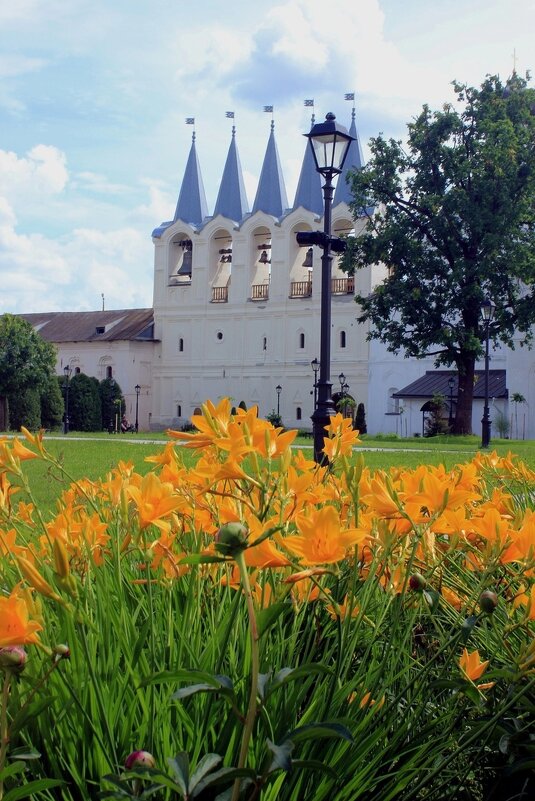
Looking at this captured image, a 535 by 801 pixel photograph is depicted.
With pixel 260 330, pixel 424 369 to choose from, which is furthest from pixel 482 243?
pixel 260 330

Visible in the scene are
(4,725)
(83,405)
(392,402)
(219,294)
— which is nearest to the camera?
(4,725)

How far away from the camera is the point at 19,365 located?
148ft

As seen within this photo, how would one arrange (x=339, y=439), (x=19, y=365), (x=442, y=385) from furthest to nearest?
(x=19, y=365) → (x=442, y=385) → (x=339, y=439)

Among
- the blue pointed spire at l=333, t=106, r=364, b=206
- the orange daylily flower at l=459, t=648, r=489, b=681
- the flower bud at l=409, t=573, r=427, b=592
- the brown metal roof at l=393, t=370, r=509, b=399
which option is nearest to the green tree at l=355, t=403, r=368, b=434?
the brown metal roof at l=393, t=370, r=509, b=399

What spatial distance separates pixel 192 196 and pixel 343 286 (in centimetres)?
1278

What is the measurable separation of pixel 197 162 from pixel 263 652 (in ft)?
190

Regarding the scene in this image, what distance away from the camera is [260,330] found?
53.4 m

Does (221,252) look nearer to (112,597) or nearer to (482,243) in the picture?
(482,243)

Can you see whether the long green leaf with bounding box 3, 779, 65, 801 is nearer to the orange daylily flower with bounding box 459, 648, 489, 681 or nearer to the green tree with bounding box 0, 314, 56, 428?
the orange daylily flower with bounding box 459, 648, 489, 681

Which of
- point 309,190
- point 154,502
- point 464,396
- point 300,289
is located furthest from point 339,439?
point 309,190

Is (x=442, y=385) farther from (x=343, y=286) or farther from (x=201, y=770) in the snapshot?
(x=201, y=770)

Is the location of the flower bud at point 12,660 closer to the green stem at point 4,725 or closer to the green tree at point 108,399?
the green stem at point 4,725

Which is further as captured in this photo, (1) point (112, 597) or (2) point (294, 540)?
(1) point (112, 597)

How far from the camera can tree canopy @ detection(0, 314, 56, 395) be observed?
44.7 meters
